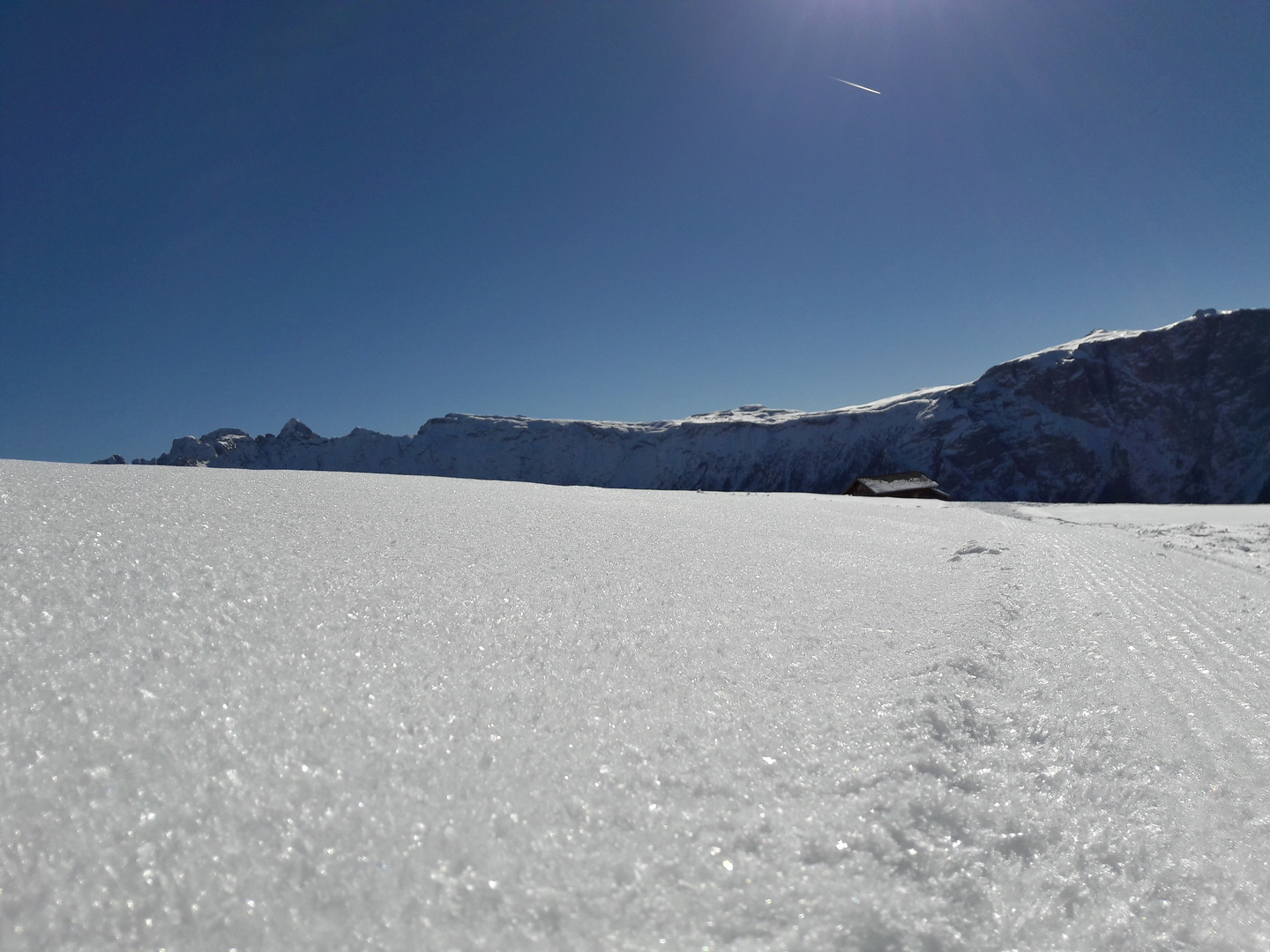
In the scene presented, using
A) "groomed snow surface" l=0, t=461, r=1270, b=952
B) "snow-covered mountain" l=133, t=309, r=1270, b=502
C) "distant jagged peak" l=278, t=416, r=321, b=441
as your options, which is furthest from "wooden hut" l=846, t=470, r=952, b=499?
"distant jagged peak" l=278, t=416, r=321, b=441

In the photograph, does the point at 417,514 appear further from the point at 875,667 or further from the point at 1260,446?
the point at 1260,446

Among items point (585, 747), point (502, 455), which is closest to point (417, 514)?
point (585, 747)

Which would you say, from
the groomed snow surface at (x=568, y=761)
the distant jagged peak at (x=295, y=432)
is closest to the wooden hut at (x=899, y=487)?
the groomed snow surface at (x=568, y=761)

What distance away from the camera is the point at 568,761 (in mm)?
1349

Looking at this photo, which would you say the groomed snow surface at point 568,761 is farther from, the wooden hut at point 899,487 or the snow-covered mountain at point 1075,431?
the snow-covered mountain at point 1075,431

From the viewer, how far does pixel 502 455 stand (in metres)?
144

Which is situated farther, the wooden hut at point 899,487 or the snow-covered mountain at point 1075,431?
the snow-covered mountain at point 1075,431

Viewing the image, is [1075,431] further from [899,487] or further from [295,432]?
[295,432]

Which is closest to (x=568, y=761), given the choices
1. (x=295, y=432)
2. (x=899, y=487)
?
(x=899, y=487)

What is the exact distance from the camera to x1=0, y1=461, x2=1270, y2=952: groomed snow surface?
963 millimetres

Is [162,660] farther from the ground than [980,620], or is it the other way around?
[162,660]

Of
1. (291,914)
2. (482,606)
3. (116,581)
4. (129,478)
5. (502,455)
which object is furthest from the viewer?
(502,455)

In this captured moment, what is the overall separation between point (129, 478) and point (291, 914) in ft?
13.6

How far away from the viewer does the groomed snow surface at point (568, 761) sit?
96cm
